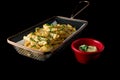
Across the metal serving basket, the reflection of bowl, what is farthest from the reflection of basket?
the reflection of bowl

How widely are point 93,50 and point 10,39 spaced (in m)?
0.43

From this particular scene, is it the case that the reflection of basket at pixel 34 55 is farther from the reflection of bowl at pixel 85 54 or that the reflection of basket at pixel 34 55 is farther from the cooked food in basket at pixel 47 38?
the reflection of bowl at pixel 85 54

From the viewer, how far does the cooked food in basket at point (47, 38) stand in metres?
1.02

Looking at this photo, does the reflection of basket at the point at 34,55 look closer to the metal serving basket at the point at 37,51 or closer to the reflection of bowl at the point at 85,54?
the metal serving basket at the point at 37,51

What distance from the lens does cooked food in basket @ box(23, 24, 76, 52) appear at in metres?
1.02

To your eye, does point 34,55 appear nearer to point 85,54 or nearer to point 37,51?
point 37,51

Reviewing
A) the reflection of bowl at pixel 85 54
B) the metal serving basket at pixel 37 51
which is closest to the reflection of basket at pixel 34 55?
the metal serving basket at pixel 37 51

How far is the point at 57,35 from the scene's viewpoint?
1102 millimetres

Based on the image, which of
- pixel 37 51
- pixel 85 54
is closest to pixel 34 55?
pixel 37 51

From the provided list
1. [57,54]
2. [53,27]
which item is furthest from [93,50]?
[53,27]

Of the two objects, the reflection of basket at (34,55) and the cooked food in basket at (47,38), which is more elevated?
the cooked food in basket at (47,38)

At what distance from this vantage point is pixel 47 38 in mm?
1067

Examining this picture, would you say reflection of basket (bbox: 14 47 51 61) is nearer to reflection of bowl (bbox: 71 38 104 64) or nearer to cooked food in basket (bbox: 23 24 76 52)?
cooked food in basket (bbox: 23 24 76 52)

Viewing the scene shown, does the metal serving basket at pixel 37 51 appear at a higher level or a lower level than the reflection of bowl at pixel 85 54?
higher
